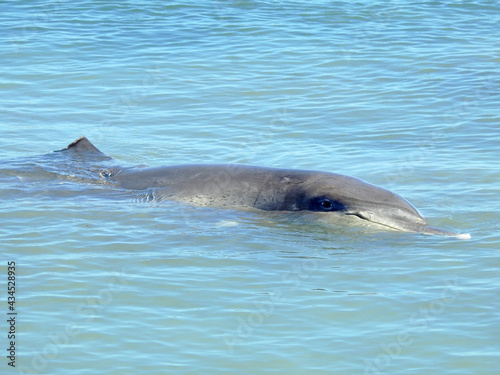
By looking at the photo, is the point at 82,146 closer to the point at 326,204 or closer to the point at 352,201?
the point at 326,204

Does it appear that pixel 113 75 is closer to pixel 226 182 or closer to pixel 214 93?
pixel 214 93

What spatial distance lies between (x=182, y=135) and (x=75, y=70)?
5.89 metres

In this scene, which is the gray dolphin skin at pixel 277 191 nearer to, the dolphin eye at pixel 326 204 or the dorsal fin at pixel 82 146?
the dolphin eye at pixel 326 204

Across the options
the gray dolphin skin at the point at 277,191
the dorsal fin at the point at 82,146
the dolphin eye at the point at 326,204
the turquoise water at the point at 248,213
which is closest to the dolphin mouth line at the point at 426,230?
the gray dolphin skin at the point at 277,191

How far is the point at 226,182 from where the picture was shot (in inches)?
460

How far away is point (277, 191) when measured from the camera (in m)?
11.4

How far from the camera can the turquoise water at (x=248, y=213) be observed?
791 centimetres

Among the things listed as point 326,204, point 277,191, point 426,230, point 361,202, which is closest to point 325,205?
point 326,204

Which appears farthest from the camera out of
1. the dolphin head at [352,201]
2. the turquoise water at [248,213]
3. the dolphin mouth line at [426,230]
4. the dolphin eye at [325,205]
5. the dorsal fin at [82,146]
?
the dorsal fin at [82,146]

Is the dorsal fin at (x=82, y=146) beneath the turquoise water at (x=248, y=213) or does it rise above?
above

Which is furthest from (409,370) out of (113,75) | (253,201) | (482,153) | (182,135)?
(113,75)

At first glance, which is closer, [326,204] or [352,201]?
[352,201]

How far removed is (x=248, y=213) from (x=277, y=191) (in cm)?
45

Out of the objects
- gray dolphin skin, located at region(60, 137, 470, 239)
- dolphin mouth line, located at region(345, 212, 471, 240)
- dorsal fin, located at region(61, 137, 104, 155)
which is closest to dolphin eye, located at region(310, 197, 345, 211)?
gray dolphin skin, located at region(60, 137, 470, 239)
